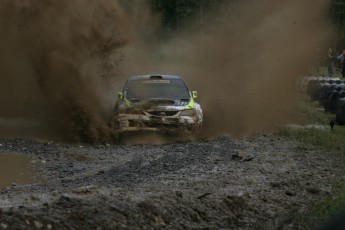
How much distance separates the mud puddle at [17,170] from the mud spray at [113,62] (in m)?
3.16

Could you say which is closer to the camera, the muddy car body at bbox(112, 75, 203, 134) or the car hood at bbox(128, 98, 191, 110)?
the muddy car body at bbox(112, 75, 203, 134)

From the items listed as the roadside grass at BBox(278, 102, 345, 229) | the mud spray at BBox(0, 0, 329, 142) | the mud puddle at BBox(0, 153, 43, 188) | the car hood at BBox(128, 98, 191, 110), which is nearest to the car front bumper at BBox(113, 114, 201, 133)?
the car hood at BBox(128, 98, 191, 110)

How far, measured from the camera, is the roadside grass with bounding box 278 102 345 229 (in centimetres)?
770

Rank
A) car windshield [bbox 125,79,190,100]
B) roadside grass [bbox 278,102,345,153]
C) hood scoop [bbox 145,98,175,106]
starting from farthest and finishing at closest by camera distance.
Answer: car windshield [bbox 125,79,190,100]
hood scoop [bbox 145,98,175,106]
roadside grass [bbox 278,102,345,153]

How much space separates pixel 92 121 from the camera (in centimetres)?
1662

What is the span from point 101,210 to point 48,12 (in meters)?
13.9

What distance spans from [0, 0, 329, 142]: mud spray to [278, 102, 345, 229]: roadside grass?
3.47ft

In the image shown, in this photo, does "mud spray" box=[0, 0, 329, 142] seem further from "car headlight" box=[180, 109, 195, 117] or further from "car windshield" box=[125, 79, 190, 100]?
"car headlight" box=[180, 109, 195, 117]

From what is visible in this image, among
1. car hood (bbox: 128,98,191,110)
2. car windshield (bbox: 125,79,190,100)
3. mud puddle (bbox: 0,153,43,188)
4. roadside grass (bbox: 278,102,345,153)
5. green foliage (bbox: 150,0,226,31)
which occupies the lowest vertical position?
roadside grass (bbox: 278,102,345,153)

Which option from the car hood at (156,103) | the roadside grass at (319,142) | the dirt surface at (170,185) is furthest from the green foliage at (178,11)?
the dirt surface at (170,185)

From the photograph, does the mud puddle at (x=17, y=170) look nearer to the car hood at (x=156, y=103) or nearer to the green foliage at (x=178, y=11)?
the car hood at (x=156, y=103)

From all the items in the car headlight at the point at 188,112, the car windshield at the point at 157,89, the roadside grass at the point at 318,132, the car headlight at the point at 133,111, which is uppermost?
the car windshield at the point at 157,89

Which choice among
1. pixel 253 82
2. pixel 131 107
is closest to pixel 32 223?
pixel 131 107

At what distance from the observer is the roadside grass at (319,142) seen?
770cm
